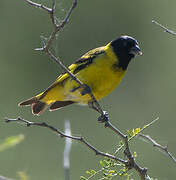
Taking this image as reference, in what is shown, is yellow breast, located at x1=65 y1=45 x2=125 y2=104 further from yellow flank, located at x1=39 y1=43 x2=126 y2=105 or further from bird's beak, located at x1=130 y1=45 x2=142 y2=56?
bird's beak, located at x1=130 y1=45 x2=142 y2=56

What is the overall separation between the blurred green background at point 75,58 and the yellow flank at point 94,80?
2546 millimetres

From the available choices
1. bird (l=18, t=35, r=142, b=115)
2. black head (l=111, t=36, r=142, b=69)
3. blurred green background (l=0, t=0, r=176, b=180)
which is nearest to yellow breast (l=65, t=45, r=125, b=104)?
bird (l=18, t=35, r=142, b=115)

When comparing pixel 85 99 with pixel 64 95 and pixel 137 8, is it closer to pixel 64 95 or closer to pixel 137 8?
pixel 64 95

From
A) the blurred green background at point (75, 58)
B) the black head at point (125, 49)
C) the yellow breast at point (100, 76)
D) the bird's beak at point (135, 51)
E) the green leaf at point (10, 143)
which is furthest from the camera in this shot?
the blurred green background at point (75, 58)

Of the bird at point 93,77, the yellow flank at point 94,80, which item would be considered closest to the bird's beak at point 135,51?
the bird at point 93,77

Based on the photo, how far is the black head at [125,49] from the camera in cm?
463

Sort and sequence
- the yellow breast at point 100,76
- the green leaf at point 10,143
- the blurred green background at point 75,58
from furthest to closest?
the blurred green background at point 75,58, the yellow breast at point 100,76, the green leaf at point 10,143

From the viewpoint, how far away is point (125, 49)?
4.77 metres

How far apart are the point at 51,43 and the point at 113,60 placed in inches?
66.3

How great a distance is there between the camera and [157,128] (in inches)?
328

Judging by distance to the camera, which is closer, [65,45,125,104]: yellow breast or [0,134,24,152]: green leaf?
[0,134,24,152]: green leaf

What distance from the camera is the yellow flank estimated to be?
4293 mm

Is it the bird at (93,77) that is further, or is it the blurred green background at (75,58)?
the blurred green background at (75,58)

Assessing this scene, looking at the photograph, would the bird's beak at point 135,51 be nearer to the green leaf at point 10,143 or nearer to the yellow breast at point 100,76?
the yellow breast at point 100,76
